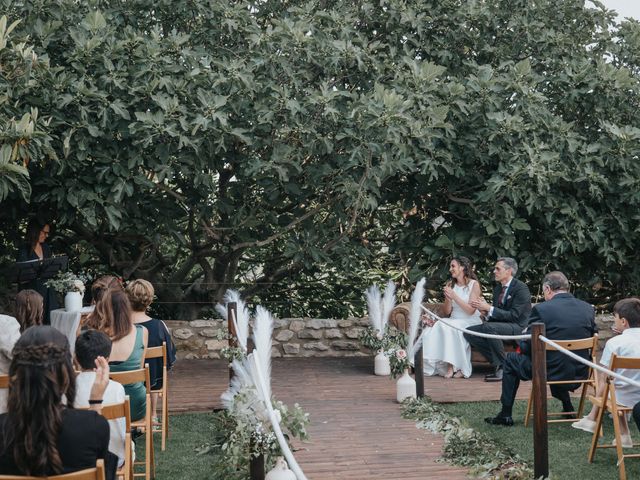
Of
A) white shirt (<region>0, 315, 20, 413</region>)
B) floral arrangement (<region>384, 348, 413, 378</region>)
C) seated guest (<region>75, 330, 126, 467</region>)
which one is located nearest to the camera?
seated guest (<region>75, 330, 126, 467</region>)

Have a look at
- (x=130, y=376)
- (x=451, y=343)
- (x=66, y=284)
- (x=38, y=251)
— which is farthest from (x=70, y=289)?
(x=451, y=343)

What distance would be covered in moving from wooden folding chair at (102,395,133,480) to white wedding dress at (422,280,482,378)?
513 centimetres

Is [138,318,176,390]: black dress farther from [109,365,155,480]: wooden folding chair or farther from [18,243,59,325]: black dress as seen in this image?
[18,243,59,325]: black dress

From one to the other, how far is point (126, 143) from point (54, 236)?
110 inches

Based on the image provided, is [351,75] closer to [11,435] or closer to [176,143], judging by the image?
[176,143]

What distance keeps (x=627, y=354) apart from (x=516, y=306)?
9.60ft

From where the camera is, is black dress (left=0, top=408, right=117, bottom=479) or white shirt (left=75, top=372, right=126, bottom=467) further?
white shirt (left=75, top=372, right=126, bottom=467)

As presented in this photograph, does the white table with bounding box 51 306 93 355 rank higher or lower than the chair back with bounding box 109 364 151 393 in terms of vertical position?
higher

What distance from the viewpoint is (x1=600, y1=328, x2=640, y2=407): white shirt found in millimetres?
6191

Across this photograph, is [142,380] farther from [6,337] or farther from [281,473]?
[281,473]

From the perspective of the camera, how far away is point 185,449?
6.83 m

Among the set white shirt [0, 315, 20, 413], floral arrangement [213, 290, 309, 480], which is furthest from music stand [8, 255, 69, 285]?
floral arrangement [213, 290, 309, 480]

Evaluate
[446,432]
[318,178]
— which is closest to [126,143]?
[318,178]

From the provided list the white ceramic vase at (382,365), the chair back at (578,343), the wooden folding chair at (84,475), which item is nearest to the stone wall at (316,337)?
the white ceramic vase at (382,365)
